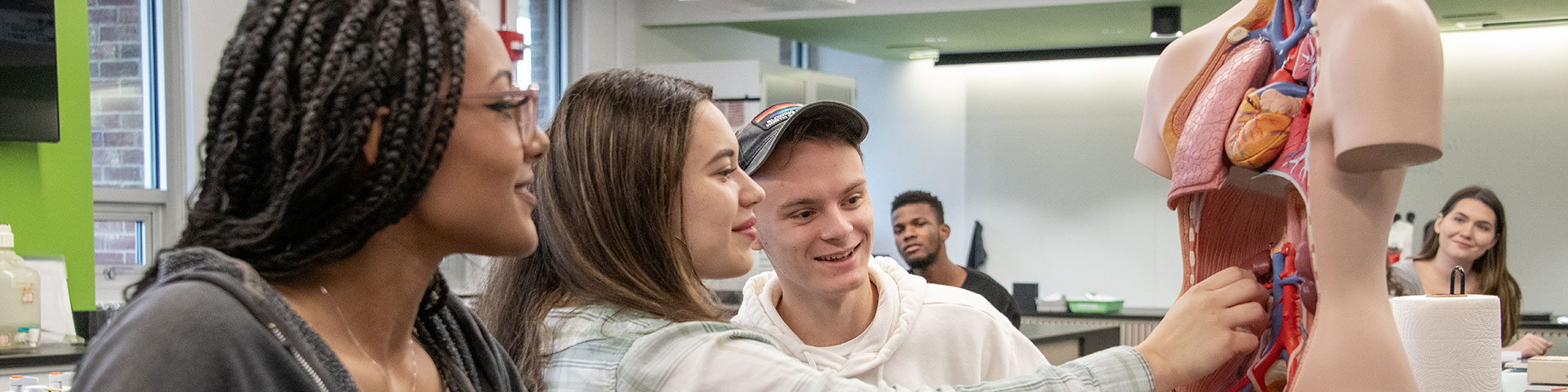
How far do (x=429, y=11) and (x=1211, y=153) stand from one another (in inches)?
34.4

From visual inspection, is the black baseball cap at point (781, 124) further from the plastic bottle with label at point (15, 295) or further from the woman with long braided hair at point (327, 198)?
the plastic bottle with label at point (15, 295)

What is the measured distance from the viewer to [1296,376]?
4.06 ft

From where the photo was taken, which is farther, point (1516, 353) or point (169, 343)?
point (1516, 353)

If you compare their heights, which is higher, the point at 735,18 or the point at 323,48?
the point at 735,18

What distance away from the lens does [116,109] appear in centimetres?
459

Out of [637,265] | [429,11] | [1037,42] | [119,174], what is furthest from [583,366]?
[1037,42]

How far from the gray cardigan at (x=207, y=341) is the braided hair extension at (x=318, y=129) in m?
0.04

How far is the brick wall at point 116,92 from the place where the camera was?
4.52 m

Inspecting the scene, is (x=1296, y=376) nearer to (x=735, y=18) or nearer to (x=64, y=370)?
(x=64, y=370)

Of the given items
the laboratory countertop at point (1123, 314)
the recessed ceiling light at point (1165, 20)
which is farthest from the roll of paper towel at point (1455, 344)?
the recessed ceiling light at point (1165, 20)

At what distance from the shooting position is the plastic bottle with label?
3383 millimetres

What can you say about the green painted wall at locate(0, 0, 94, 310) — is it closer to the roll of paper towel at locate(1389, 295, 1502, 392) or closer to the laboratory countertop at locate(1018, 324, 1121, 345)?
the laboratory countertop at locate(1018, 324, 1121, 345)

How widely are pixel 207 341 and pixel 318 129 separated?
144 mm

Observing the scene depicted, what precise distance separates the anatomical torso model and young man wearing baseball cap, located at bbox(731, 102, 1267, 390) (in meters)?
0.30
